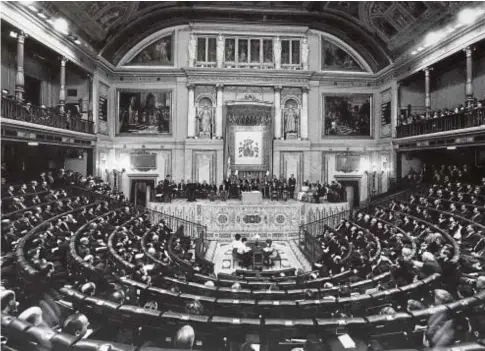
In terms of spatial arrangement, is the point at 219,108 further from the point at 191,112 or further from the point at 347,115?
the point at 347,115

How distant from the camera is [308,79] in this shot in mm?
22719

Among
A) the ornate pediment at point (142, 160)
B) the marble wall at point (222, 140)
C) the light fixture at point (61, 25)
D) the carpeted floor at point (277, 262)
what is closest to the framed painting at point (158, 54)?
the marble wall at point (222, 140)

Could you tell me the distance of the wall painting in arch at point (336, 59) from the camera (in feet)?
75.3

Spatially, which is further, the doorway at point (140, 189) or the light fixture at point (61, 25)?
the doorway at point (140, 189)

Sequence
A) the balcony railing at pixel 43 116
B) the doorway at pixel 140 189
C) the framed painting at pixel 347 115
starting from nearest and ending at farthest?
the balcony railing at pixel 43 116, the doorway at pixel 140 189, the framed painting at pixel 347 115

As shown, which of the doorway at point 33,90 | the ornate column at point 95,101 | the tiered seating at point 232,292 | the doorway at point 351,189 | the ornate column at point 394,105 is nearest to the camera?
the tiered seating at point 232,292

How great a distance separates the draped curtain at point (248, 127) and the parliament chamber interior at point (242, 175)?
121 mm

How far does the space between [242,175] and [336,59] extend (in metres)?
9.55

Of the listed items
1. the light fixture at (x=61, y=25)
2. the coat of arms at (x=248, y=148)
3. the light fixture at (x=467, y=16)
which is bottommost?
the coat of arms at (x=248, y=148)

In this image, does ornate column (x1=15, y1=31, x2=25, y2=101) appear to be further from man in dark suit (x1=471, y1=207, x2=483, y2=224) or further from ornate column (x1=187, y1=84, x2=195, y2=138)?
man in dark suit (x1=471, y1=207, x2=483, y2=224)

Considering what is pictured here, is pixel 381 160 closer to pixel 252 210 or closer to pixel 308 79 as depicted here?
pixel 308 79

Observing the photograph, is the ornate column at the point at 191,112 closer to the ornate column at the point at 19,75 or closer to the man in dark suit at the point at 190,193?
the man in dark suit at the point at 190,193

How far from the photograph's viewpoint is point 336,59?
23.1 m

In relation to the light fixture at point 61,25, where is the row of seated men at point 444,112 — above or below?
below
